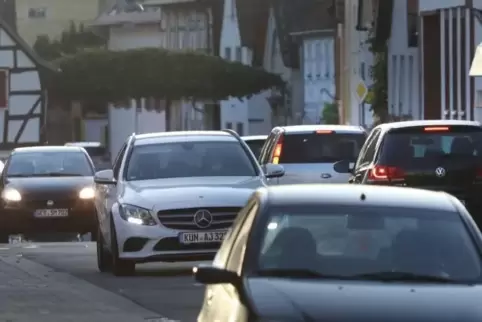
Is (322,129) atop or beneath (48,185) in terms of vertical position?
atop

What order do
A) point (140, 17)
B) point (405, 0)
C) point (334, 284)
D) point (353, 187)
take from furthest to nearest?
point (140, 17), point (405, 0), point (353, 187), point (334, 284)

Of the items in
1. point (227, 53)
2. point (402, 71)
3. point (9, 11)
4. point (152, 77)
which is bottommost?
point (152, 77)

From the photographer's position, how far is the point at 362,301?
8.62 meters

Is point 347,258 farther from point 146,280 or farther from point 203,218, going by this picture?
point 146,280

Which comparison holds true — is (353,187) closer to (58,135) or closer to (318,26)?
(318,26)

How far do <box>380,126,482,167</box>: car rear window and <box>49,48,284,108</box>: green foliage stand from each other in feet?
207

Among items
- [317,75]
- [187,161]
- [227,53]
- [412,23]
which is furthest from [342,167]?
[227,53]

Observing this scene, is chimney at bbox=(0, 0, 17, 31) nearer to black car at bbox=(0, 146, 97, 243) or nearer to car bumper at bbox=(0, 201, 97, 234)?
black car at bbox=(0, 146, 97, 243)

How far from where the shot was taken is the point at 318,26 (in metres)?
79.4

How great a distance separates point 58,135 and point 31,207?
62.6 meters

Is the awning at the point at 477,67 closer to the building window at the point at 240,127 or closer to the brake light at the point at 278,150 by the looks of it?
the brake light at the point at 278,150

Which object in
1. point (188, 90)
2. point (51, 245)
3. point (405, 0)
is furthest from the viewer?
point (188, 90)

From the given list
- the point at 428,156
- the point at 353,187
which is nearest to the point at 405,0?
the point at 428,156

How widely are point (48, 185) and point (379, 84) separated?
100 feet
